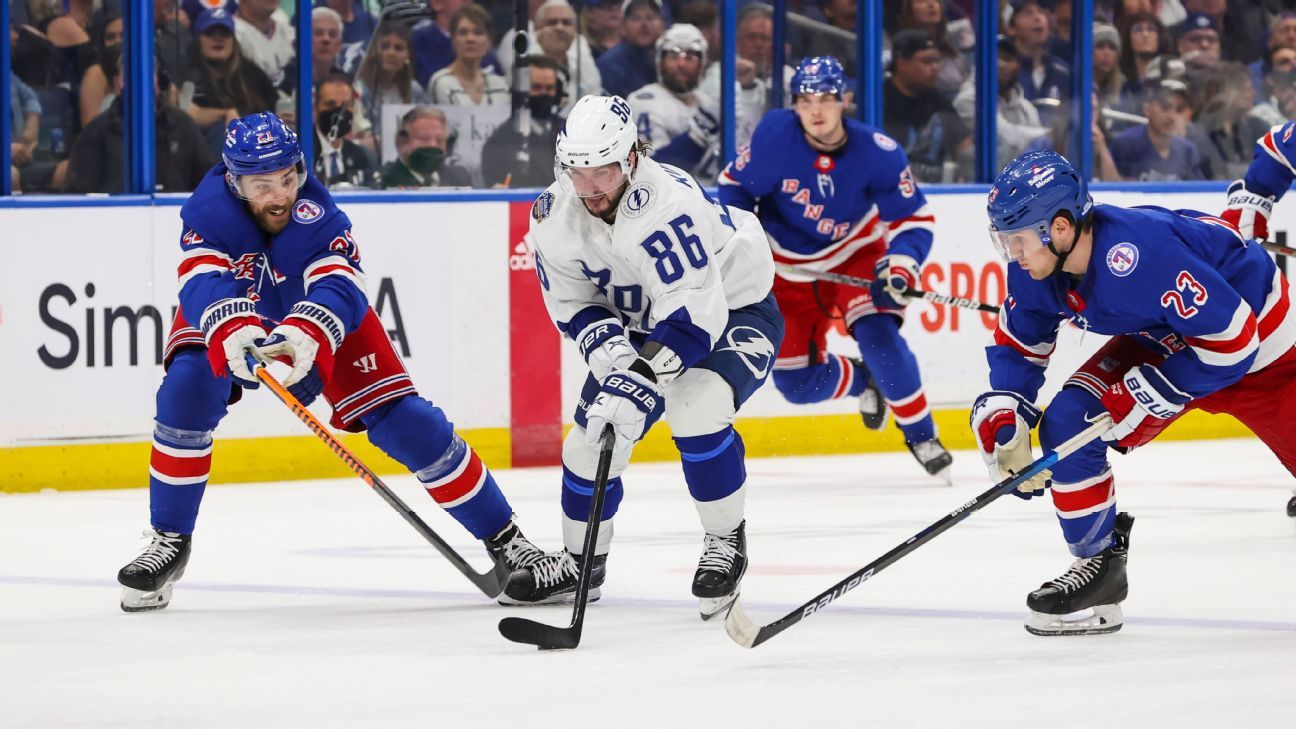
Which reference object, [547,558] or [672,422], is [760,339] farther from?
[547,558]

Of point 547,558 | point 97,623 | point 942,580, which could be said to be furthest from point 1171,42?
point 97,623

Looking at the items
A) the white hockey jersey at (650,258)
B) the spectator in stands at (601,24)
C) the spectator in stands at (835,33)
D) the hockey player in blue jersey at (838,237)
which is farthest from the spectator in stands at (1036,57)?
the white hockey jersey at (650,258)

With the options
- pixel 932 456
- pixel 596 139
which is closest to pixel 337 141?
pixel 932 456

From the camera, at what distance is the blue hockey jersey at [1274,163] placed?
221 inches

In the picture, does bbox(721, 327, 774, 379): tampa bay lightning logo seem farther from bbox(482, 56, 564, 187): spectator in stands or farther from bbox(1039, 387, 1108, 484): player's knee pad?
bbox(482, 56, 564, 187): spectator in stands

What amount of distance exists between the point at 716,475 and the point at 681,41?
3.69 metres

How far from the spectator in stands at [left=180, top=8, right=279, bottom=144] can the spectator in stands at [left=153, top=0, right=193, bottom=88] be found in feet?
0.09

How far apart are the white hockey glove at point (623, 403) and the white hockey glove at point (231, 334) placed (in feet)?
2.16

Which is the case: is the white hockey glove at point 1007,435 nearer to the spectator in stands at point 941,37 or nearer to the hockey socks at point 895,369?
the hockey socks at point 895,369

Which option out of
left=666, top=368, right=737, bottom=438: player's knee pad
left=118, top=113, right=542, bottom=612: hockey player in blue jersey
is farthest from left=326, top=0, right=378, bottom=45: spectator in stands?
left=666, top=368, right=737, bottom=438: player's knee pad

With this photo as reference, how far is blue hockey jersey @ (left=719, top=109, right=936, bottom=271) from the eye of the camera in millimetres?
6234

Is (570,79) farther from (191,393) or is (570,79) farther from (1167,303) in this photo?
(1167,303)

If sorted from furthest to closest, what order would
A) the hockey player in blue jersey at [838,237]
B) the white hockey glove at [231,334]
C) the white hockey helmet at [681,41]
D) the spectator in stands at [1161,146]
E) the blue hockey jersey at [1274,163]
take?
the spectator in stands at [1161,146] → the white hockey helmet at [681,41] → the hockey player in blue jersey at [838,237] → the blue hockey jersey at [1274,163] → the white hockey glove at [231,334]

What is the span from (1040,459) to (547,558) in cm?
104
